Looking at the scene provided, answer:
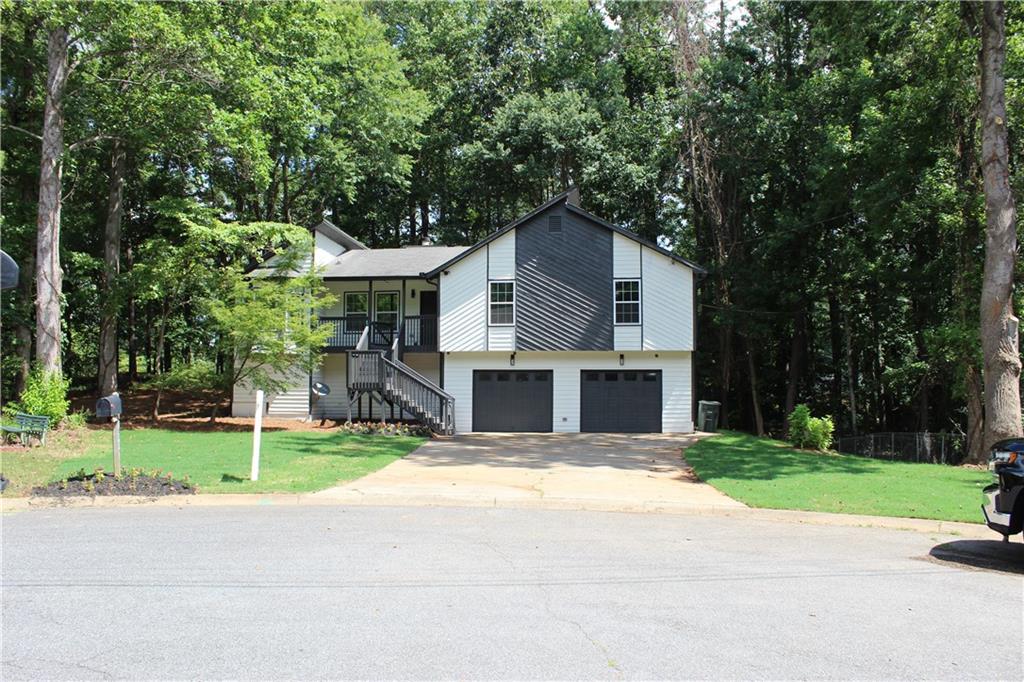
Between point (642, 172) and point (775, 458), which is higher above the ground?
point (642, 172)

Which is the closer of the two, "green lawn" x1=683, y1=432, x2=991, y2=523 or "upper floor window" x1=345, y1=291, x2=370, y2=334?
"green lawn" x1=683, y1=432, x2=991, y2=523

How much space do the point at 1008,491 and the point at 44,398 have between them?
21.2 m

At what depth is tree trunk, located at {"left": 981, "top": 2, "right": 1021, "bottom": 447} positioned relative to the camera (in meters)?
15.7

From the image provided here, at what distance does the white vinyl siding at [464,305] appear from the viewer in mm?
24703

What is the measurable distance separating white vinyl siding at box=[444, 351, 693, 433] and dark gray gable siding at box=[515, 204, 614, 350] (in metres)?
0.68

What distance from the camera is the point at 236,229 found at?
78.2 feet

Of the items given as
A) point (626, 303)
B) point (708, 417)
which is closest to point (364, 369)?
point (626, 303)

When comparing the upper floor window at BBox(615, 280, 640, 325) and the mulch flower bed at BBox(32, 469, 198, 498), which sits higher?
the upper floor window at BBox(615, 280, 640, 325)

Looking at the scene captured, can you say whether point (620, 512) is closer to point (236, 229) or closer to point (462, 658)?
point (462, 658)

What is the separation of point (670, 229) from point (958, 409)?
1495 cm

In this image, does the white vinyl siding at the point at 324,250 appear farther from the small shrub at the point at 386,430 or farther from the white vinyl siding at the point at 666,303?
the white vinyl siding at the point at 666,303

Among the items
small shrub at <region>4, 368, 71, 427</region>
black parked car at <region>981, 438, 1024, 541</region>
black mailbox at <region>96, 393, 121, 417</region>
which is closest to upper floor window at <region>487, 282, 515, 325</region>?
small shrub at <region>4, 368, 71, 427</region>

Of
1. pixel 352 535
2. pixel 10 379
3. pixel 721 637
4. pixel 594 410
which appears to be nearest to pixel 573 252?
pixel 594 410

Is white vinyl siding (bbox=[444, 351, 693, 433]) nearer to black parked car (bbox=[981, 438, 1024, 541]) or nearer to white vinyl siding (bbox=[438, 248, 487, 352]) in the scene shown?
white vinyl siding (bbox=[438, 248, 487, 352])
